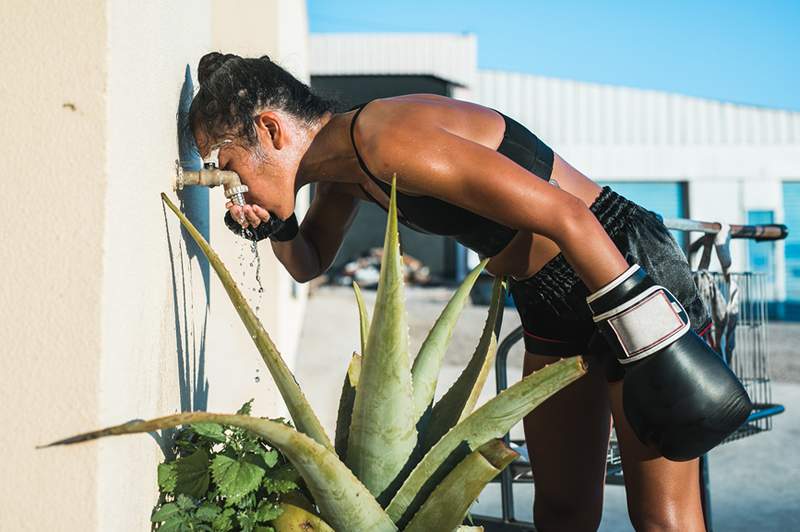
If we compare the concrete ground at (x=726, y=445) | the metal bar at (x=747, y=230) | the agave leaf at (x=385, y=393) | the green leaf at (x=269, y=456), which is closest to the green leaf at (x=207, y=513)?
the green leaf at (x=269, y=456)

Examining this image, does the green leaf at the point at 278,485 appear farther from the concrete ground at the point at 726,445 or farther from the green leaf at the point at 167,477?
the concrete ground at the point at 726,445

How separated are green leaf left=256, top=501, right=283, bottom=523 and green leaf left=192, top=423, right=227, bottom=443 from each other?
134 mm

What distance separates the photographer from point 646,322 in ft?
4.57

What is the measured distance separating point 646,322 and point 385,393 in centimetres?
48

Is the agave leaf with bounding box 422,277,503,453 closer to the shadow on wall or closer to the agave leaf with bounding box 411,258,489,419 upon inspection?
the agave leaf with bounding box 411,258,489,419

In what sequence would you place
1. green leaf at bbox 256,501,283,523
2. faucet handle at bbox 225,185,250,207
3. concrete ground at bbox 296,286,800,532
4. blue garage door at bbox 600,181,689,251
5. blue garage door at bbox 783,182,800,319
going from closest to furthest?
green leaf at bbox 256,501,283,523 < faucet handle at bbox 225,185,250,207 < concrete ground at bbox 296,286,800,532 < blue garage door at bbox 783,182,800,319 < blue garage door at bbox 600,181,689,251

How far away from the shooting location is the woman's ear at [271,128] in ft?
5.67

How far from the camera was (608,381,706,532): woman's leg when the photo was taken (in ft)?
5.55

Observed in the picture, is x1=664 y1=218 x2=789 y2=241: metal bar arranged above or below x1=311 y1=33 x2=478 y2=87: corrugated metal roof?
below

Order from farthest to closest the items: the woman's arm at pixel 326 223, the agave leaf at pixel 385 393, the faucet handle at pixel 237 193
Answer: the woman's arm at pixel 326 223
the faucet handle at pixel 237 193
the agave leaf at pixel 385 393

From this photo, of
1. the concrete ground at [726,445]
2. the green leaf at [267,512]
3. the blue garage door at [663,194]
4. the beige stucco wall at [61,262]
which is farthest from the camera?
the blue garage door at [663,194]

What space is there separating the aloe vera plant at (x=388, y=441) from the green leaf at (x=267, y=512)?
0.03m

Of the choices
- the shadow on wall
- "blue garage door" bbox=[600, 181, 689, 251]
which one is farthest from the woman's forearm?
"blue garage door" bbox=[600, 181, 689, 251]

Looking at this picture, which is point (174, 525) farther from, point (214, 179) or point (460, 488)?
point (214, 179)
